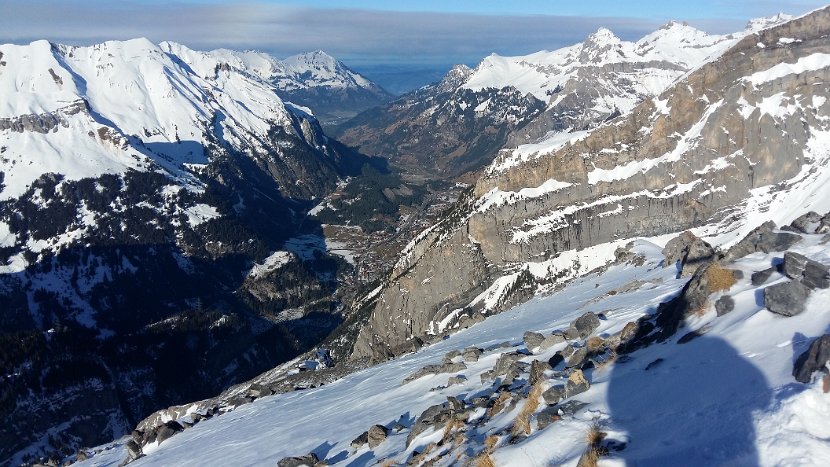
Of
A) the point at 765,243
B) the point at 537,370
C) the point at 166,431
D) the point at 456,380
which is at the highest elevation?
the point at 765,243

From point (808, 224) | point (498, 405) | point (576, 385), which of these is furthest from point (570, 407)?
point (808, 224)

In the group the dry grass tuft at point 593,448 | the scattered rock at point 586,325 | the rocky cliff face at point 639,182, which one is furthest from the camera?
the rocky cliff face at point 639,182

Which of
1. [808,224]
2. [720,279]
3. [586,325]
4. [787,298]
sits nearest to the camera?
[787,298]

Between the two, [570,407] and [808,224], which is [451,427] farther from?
[808,224]

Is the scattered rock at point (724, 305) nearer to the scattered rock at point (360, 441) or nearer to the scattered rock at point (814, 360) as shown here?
the scattered rock at point (814, 360)

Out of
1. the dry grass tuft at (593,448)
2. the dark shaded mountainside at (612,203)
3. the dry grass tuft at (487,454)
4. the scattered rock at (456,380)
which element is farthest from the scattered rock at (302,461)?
the dark shaded mountainside at (612,203)

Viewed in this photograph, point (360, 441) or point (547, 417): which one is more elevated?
point (547, 417)
